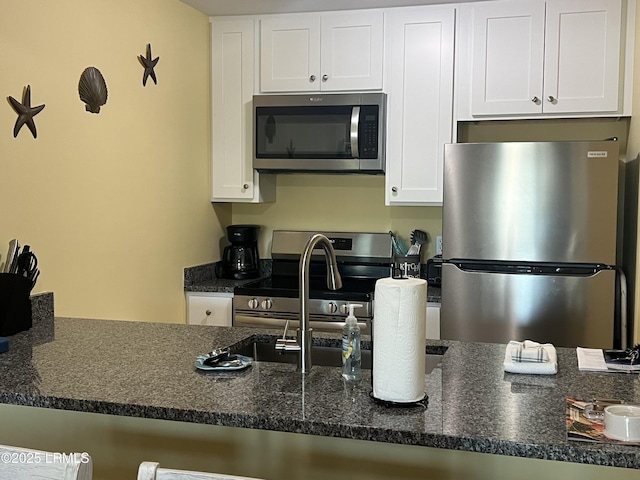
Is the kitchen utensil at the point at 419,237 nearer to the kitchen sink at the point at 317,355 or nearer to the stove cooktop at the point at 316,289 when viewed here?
the stove cooktop at the point at 316,289

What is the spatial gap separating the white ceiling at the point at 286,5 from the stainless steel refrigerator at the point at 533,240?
2.86 feet

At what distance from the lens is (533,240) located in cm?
320

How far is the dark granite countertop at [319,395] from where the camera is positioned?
135 centimetres

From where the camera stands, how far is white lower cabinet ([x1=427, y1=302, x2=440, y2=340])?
3.45 metres

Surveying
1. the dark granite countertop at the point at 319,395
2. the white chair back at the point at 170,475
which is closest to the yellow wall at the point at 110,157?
the dark granite countertop at the point at 319,395

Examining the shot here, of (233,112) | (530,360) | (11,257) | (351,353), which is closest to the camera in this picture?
(351,353)

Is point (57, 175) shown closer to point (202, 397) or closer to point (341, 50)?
point (202, 397)

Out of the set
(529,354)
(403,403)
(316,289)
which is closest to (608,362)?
(529,354)

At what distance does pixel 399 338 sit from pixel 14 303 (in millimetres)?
1397

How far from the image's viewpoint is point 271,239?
428 cm

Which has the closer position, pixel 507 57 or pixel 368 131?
pixel 507 57

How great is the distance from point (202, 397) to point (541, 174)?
7.10ft

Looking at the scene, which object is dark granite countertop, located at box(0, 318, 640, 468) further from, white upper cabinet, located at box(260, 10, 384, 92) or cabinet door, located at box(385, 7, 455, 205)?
white upper cabinet, located at box(260, 10, 384, 92)

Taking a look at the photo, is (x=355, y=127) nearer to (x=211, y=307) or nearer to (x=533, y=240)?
(x=533, y=240)
